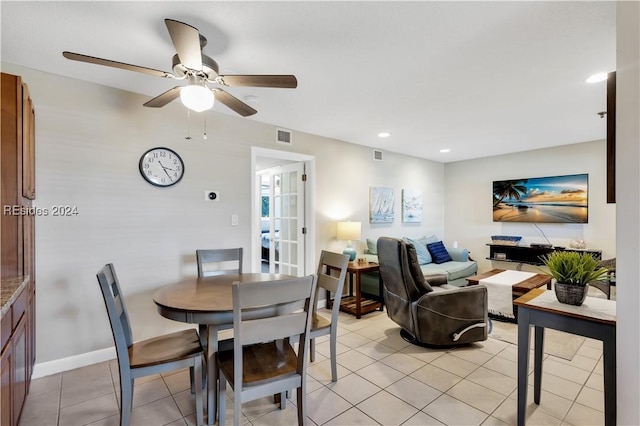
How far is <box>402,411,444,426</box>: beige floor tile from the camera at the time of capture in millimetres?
1917

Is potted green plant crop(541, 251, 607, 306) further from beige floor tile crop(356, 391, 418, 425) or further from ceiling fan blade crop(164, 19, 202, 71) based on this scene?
ceiling fan blade crop(164, 19, 202, 71)

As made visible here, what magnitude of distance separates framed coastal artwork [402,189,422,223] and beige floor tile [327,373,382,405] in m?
3.60

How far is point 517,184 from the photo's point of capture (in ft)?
17.8

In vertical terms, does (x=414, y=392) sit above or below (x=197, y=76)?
below

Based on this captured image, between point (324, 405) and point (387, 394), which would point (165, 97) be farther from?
point (387, 394)

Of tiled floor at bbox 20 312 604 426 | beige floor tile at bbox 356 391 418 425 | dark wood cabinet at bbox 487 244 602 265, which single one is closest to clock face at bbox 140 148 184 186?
tiled floor at bbox 20 312 604 426

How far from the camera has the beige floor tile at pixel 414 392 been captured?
2.15 metres

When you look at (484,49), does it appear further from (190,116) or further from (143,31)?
(190,116)

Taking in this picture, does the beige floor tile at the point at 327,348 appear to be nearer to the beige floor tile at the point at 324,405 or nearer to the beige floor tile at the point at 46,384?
the beige floor tile at the point at 324,405

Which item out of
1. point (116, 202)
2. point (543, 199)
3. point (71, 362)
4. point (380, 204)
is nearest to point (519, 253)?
point (543, 199)

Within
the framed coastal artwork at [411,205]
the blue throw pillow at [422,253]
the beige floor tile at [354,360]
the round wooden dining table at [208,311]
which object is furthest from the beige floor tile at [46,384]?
the framed coastal artwork at [411,205]

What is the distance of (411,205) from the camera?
5.73 m

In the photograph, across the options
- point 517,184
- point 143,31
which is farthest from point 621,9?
point 517,184

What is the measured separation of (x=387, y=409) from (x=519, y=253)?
14.1 feet
